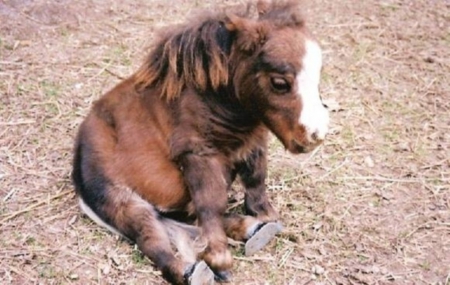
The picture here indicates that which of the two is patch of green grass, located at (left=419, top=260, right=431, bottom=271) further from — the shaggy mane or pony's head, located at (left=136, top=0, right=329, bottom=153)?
the shaggy mane

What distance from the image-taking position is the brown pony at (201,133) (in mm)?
2369

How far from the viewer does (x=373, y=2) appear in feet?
15.5

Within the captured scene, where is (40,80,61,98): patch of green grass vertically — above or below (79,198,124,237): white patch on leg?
below

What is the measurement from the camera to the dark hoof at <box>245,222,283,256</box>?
2639mm

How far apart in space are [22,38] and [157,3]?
3.15 ft

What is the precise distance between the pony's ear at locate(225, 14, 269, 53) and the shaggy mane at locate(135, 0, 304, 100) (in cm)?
4

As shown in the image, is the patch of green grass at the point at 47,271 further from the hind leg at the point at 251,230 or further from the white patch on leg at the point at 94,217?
the hind leg at the point at 251,230

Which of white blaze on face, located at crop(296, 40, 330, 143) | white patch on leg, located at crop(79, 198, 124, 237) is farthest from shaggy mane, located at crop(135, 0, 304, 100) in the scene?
white patch on leg, located at crop(79, 198, 124, 237)

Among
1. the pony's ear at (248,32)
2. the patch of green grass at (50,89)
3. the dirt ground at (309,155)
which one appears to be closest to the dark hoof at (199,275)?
the dirt ground at (309,155)

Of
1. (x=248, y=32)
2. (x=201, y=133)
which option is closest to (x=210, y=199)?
(x=201, y=133)

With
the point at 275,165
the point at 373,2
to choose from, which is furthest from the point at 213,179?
the point at 373,2

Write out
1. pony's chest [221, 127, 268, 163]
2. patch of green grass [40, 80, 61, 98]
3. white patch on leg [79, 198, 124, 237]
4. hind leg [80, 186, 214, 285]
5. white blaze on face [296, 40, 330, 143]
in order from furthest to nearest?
patch of green grass [40, 80, 61, 98] → white patch on leg [79, 198, 124, 237] → pony's chest [221, 127, 268, 163] → hind leg [80, 186, 214, 285] → white blaze on face [296, 40, 330, 143]

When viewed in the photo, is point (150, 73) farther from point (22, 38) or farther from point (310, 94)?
point (22, 38)

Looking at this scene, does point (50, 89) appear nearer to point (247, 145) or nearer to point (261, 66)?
point (247, 145)
